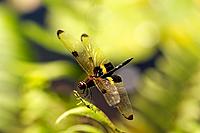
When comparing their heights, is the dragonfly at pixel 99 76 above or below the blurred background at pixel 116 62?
below

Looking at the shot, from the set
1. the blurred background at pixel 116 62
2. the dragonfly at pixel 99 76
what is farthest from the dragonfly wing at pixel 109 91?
the blurred background at pixel 116 62

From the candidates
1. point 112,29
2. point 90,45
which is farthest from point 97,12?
point 90,45

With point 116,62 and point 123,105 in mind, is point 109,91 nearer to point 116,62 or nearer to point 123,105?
point 123,105

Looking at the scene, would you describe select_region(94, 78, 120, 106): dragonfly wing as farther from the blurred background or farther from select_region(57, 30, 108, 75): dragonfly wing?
the blurred background

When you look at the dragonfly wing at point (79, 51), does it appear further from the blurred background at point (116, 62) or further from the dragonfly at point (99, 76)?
the blurred background at point (116, 62)

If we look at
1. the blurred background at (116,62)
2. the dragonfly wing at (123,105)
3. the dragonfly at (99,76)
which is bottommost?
the dragonfly wing at (123,105)

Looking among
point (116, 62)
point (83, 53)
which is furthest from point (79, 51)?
point (116, 62)

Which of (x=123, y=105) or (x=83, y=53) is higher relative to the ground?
(x=83, y=53)

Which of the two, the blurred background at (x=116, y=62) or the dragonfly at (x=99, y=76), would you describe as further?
the blurred background at (x=116, y=62)
